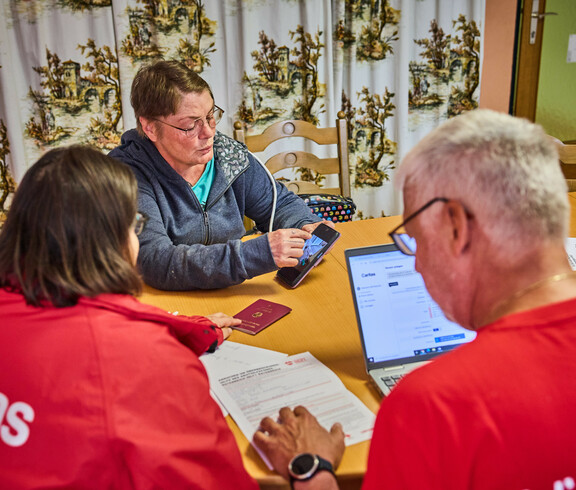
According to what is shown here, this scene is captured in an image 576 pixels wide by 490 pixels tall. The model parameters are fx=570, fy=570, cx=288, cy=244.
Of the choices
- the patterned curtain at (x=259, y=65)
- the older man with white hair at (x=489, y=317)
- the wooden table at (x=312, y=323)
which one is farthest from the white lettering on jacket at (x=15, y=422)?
the patterned curtain at (x=259, y=65)

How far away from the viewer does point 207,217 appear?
1838 mm

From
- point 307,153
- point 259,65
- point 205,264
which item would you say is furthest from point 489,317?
point 259,65

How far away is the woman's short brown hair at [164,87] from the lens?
170cm

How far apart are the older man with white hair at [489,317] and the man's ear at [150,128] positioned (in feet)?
3.60

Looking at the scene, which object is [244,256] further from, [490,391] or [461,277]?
[490,391]

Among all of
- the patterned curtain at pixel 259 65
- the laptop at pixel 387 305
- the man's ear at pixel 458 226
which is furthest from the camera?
the patterned curtain at pixel 259 65

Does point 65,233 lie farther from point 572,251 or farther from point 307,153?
point 307,153

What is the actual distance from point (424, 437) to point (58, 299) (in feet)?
1.83

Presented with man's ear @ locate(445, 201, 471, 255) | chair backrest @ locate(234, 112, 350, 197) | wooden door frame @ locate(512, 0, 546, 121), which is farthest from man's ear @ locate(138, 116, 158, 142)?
wooden door frame @ locate(512, 0, 546, 121)

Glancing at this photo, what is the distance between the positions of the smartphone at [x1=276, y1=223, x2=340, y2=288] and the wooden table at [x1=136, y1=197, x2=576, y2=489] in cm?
3

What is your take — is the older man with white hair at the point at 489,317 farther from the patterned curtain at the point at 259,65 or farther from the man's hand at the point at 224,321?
the patterned curtain at the point at 259,65

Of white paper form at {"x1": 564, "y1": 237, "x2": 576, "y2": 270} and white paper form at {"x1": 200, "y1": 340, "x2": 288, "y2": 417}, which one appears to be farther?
white paper form at {"x1": 564, "y1": 237, "x2": 576, "y2": 270}

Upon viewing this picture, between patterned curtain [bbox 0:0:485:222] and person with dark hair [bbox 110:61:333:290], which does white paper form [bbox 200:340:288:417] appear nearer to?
person with dark hair [bbox 110:61:333:290]

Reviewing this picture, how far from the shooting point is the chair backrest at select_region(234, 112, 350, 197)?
8.29ft
